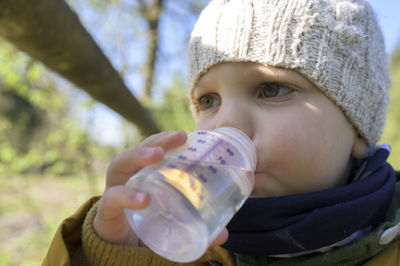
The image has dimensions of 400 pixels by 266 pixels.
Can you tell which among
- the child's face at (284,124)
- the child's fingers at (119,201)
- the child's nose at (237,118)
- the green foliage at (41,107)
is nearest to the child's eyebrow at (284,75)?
the child's face at (284,124)

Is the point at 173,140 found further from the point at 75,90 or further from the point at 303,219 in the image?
the point at 75,90

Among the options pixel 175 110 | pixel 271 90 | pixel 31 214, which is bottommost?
pixel 31 214

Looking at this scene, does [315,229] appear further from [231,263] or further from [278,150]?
[231,263]

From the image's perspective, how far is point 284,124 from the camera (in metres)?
1.08

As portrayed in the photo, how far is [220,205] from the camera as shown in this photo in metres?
0.78

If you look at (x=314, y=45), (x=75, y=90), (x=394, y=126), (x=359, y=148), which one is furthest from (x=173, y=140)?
(x=394, y=126)

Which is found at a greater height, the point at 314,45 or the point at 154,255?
the point at 314,45

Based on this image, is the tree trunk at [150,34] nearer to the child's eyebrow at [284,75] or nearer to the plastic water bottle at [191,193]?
the child's eyebrow at [284,75]

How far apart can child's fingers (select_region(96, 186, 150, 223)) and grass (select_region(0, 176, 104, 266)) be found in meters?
3.73

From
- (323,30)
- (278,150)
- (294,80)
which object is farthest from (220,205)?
(323,30)

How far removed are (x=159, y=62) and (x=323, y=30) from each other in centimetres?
495

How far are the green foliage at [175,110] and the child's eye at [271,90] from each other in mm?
4100

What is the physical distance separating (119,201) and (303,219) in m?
0.59

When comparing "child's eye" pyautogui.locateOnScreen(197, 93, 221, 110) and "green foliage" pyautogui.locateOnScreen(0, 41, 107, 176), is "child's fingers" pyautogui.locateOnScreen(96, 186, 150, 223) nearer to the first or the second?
"child's eye" pyautogui.locateOnScreen(197, 93, 221, 110)
